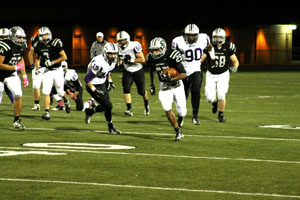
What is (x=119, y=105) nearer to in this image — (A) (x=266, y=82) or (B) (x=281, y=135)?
(B) (x=281, y=135)

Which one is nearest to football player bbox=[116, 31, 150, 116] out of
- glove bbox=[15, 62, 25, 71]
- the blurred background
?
glove bbox=[15, 62, 25, 71]

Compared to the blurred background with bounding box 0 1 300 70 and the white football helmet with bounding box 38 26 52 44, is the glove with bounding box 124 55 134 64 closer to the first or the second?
the white football helmet with bounding box 38 26 52 44

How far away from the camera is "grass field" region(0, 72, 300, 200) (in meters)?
7.46

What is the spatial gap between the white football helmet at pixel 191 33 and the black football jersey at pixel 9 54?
10.1 feet

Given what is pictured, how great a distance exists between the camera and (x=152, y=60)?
453 inches

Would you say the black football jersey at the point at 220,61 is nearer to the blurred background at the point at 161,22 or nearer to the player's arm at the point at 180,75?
the player's arm at the point at 180,75

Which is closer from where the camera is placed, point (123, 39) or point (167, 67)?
point (167, 67)

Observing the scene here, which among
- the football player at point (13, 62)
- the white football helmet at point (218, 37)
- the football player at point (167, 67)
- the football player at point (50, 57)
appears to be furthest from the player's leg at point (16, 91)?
the white football helmet at point (218, 37)

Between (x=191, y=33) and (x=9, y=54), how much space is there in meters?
3.33

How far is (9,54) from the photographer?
492 inches

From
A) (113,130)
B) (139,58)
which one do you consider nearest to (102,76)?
(113,130)

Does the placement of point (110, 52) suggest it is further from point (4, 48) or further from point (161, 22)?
point (161, 22)

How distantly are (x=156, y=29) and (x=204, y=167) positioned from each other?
4051 centimetres

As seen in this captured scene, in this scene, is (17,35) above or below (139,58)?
above
